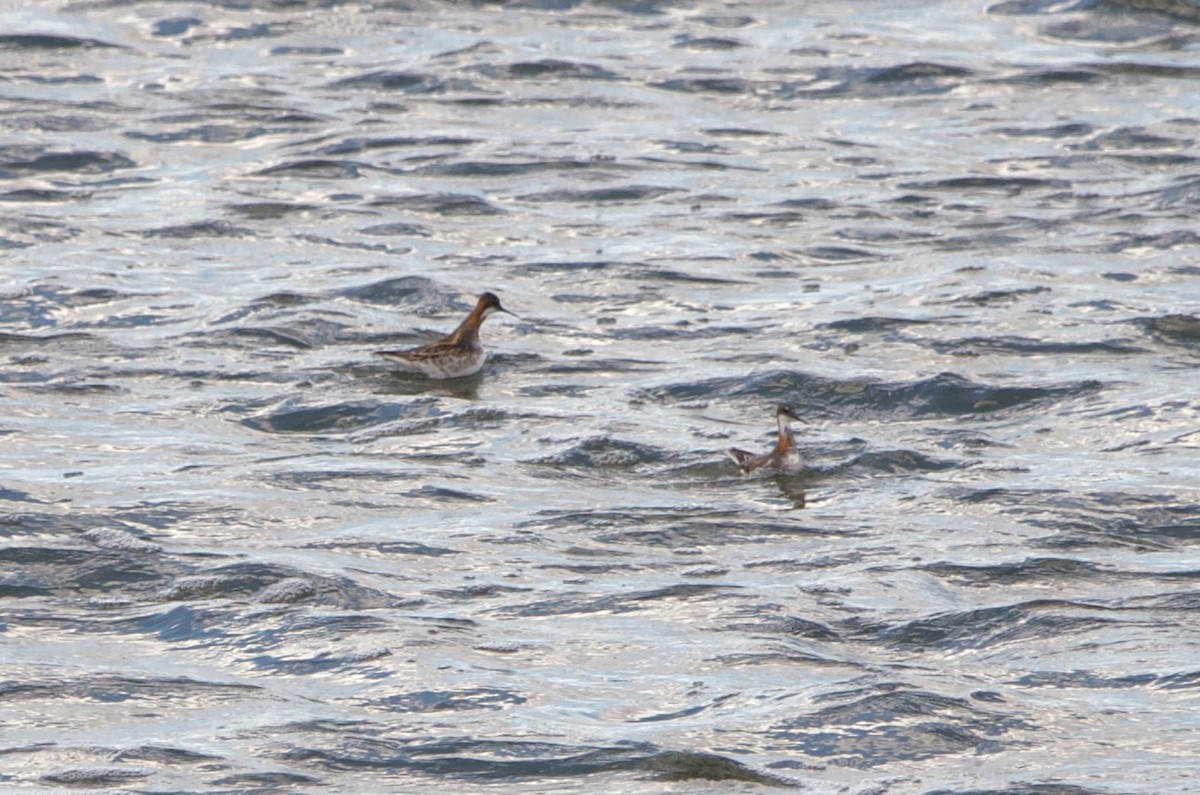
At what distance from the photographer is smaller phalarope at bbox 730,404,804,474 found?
13.1 m

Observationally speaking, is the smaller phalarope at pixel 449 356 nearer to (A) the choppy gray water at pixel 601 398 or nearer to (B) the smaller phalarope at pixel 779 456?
(A) the choppy gray water at pixel 601 398

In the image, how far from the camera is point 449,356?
51.1 feet

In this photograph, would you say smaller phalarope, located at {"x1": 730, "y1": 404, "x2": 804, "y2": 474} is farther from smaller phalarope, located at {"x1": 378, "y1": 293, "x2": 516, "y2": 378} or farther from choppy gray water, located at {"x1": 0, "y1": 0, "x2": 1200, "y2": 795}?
smaller phalarope, located at {"x1": 378, "y1": 293, "x2": 516, "y2": 378}

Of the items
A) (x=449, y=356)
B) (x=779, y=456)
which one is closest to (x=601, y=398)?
(x=449, y=356)

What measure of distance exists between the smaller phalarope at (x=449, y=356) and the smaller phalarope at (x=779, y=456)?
277 cm

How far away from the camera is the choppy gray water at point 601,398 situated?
9180 mm

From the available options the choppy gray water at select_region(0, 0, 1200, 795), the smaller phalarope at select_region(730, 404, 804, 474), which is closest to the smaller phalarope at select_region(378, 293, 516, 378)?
the choppy gray water at select_region(0, 0, 1200, 795)

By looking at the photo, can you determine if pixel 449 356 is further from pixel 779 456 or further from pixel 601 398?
pixel 779 456

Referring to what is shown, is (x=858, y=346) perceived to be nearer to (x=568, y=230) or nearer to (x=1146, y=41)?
(x=568, y=230)

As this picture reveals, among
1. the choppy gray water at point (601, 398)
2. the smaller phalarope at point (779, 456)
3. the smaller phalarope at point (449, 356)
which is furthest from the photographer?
the smaller phalarope at point (449, 356)

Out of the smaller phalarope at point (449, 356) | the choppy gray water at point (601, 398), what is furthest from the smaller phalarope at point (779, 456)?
the smaller phalarope at point (449, 356)

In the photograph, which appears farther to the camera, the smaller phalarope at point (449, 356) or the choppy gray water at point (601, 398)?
the smaller phalarope at point (449, 356)

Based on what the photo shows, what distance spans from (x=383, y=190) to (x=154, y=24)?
7724mm

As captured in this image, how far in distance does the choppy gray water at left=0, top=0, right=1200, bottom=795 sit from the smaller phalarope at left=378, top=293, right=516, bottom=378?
167 millimetres
